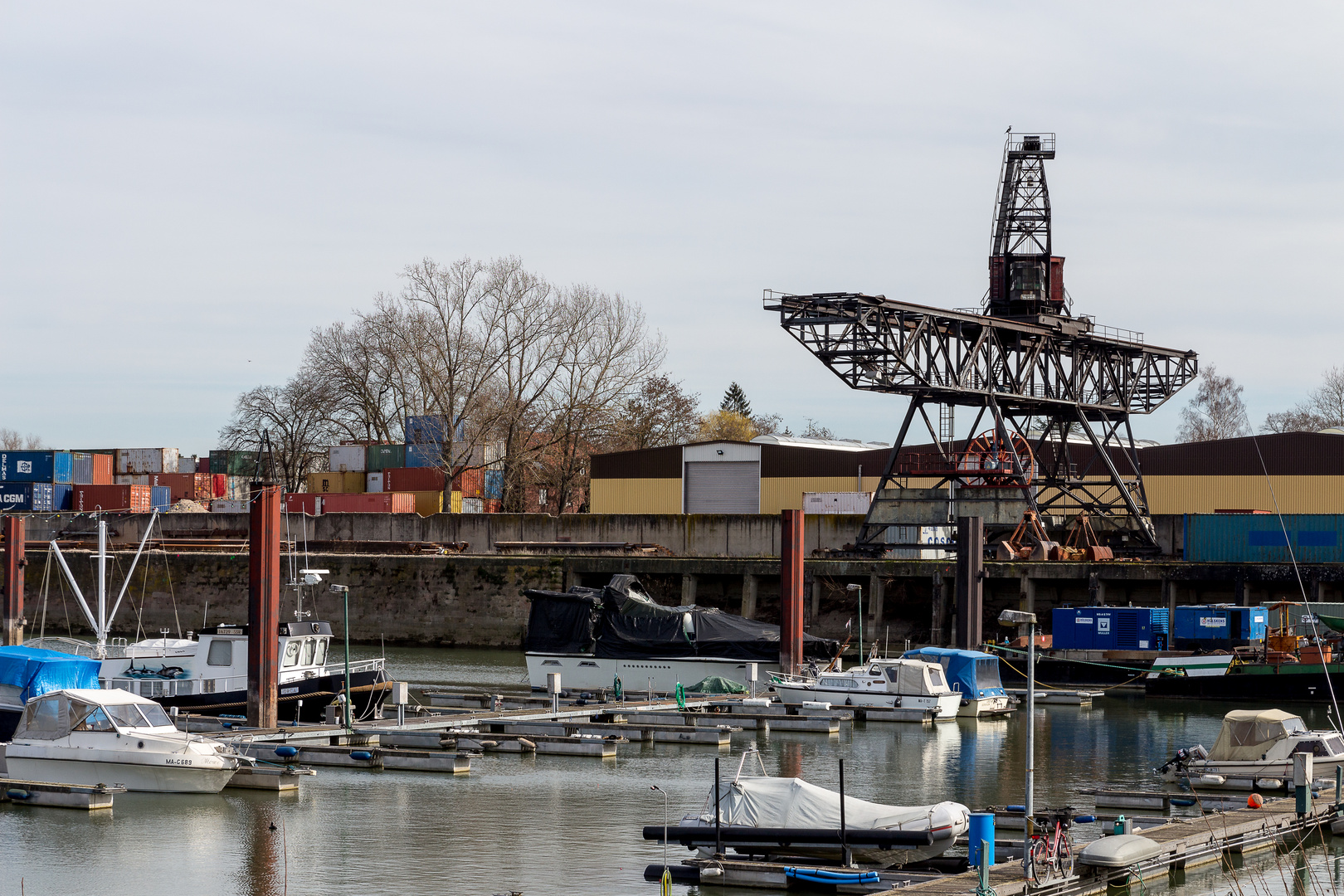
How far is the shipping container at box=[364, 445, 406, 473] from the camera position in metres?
104

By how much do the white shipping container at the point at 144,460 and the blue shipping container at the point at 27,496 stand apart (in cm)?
1315

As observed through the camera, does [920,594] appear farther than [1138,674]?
Yes

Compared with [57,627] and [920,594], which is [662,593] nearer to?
[920,594]

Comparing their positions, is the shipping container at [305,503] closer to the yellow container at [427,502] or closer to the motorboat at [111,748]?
the yellow container at [427,502]

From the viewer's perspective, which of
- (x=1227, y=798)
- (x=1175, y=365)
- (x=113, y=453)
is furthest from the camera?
(x=113, y=453)

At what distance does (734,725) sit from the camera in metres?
41.3

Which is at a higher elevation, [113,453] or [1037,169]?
[1037,169]

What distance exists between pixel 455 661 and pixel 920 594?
20.1 metres

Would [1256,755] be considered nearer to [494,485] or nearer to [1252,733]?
[1252,733]

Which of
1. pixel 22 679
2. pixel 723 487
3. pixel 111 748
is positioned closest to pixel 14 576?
pixel 22 679

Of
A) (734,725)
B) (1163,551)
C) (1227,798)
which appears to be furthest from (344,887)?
(1163,551)

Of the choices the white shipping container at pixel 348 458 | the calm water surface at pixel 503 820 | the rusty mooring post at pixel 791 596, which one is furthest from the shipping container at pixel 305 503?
the calm water surface at pixel 503 820

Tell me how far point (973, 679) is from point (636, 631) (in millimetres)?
11025

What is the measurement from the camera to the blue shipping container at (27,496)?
334 ft
